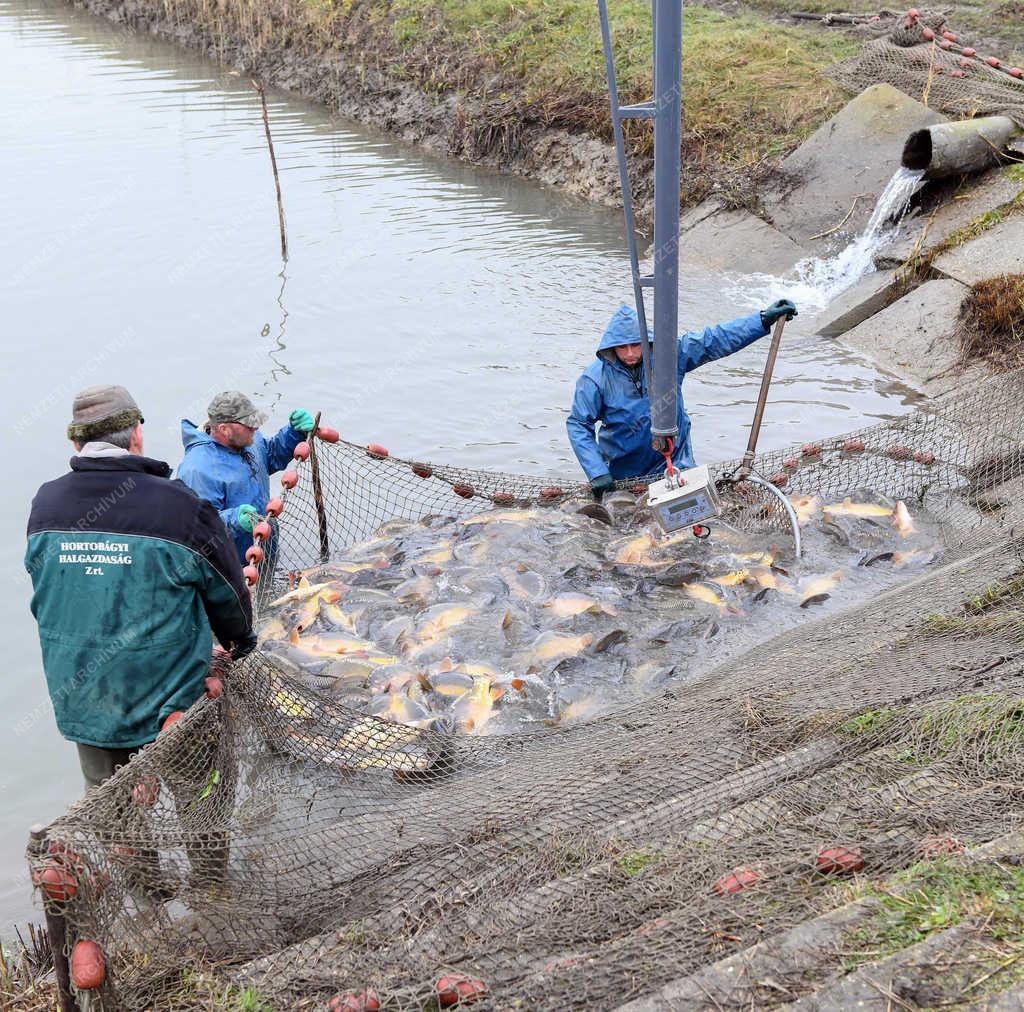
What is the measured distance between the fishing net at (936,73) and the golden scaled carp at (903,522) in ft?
27.2

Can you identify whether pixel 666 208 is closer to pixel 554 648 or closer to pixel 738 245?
pixel 554 648

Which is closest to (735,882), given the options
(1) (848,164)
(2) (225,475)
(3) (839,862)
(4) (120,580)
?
(3) (839,862)

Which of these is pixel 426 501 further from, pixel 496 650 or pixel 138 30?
pixel 138 30

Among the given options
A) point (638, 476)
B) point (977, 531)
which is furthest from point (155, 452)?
point (977, 531)

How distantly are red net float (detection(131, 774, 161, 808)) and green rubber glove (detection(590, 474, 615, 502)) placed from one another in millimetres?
4426

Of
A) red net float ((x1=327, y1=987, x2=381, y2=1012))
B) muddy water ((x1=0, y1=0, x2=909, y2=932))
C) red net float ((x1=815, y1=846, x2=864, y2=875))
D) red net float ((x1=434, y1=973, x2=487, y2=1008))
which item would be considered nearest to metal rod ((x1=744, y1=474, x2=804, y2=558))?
muddy water ((x1=0, y1=0, x2=909, y2=932))

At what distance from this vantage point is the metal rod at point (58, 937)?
3273 millimetres

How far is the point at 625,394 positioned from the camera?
808 centimetres

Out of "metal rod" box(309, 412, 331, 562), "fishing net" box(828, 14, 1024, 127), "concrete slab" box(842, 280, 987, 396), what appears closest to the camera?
"metal rod" box(309, 412, 331, 562)

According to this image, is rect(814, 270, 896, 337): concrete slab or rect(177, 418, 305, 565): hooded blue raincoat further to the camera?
rect(814, 270, 896, 337): concrete slab

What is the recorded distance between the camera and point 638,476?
843 centimetres

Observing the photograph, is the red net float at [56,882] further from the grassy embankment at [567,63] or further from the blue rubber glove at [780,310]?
the grassy embankment at [567,63]

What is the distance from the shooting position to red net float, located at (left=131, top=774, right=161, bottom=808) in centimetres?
386

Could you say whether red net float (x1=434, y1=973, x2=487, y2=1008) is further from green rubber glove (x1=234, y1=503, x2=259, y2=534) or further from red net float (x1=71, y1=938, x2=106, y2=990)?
green rubber glove (x1=234, y1=503, x2=259, y2=534)
